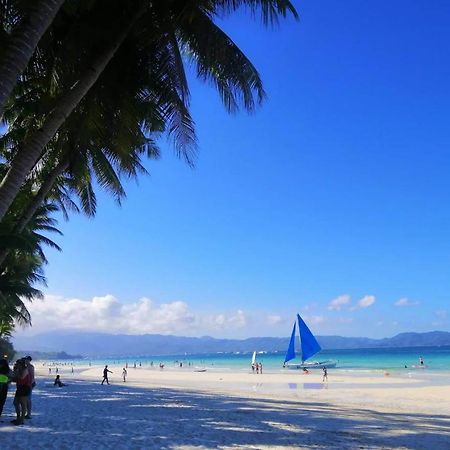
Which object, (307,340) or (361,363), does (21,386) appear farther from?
(361,363)

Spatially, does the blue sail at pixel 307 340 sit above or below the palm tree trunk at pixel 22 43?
below

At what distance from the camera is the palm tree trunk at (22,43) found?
223 inches

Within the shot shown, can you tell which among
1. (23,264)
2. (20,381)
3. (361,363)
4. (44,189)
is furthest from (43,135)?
(361,363)

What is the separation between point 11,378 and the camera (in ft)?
32.9

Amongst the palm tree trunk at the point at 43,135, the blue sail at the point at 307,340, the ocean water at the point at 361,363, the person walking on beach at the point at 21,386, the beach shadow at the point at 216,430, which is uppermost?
the palm tree trunk at the point at 43,135

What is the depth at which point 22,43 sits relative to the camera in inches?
230

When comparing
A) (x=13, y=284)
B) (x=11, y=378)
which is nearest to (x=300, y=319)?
(x=13, y=284)

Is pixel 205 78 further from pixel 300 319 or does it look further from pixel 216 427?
pixel 300 319

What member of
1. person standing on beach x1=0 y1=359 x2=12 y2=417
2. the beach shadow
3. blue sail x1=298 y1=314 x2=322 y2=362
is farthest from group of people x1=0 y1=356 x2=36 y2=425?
blue sail x1=298 y1=314 x2=322 y2=362

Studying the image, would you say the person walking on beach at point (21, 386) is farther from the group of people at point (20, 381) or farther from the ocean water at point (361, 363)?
the ocean water at point (361, 363)

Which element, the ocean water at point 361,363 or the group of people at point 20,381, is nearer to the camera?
the group of people at point 20,381

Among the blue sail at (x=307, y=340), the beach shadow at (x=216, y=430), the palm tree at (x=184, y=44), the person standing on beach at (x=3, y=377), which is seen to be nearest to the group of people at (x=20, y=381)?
the person standing on beach at (x=3, y=377)

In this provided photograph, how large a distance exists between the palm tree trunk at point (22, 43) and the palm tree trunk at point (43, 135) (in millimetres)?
1192

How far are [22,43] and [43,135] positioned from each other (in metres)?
1.70
